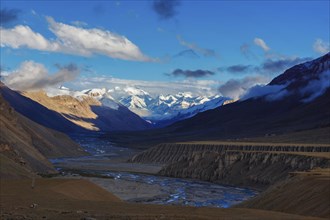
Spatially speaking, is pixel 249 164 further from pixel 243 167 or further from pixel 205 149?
pixel 205 149

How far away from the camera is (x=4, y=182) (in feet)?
249

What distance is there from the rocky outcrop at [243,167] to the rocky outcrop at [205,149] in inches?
244

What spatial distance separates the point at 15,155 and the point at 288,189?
63.7 m

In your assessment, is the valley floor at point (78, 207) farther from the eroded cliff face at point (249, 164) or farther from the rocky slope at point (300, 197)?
the eroded cliff face at point (249, 164)

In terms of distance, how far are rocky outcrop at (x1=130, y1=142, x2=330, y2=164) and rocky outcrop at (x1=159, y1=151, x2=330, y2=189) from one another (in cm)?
619

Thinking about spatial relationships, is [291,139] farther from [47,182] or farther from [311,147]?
[47,182]

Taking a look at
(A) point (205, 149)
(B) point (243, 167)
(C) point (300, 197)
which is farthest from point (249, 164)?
(C) point (300, 197)

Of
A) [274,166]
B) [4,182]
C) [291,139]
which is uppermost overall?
[291,139]

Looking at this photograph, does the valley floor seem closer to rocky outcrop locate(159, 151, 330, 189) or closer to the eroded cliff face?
the eroded cliff face

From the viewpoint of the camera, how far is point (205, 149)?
172m

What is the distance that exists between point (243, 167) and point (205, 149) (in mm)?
48194

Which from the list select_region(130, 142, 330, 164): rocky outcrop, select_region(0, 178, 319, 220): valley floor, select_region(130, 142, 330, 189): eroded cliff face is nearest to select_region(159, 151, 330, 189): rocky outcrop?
select_region(130, 142, 330, 189): eroded cliff face

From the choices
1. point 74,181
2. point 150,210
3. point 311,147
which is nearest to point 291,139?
point 311,147

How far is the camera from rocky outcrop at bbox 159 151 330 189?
352 feet
